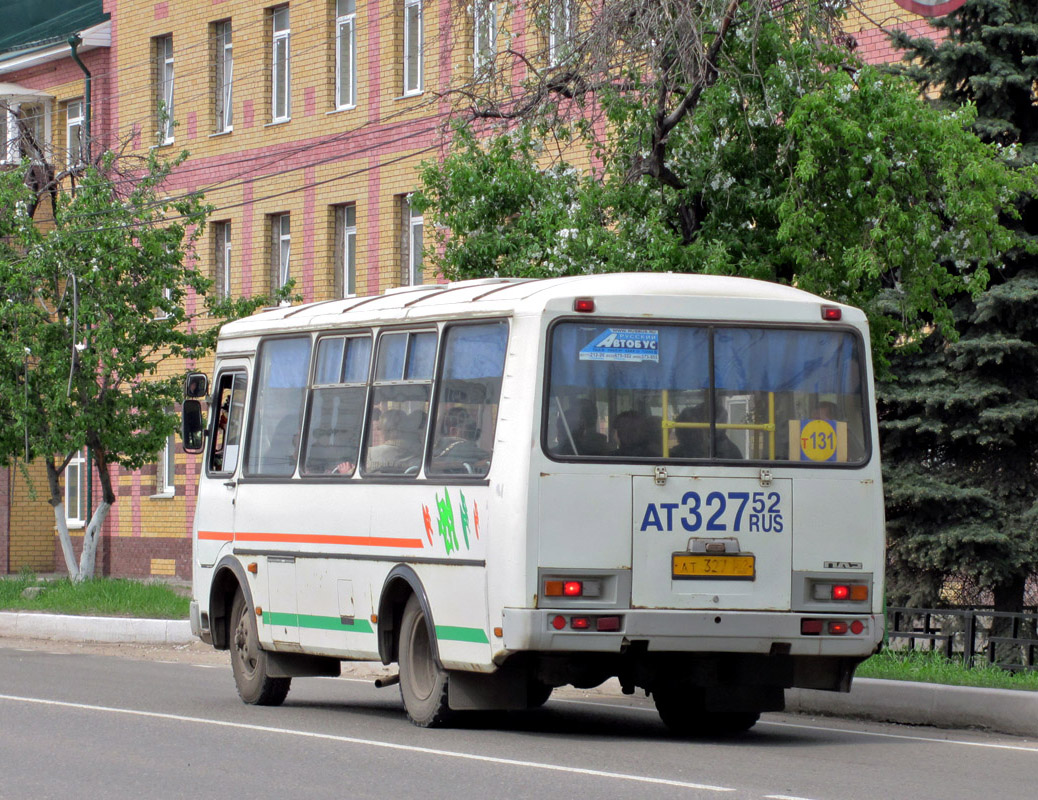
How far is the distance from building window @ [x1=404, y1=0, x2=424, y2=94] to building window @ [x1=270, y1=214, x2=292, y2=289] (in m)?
3.62

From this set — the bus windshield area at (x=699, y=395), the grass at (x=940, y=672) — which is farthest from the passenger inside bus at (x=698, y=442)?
the grass at (x=940, y=672)

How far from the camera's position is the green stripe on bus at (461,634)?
37.7 ft

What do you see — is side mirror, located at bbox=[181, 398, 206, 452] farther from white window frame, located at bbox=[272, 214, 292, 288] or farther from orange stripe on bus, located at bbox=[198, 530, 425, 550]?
white window frame, located at bbox=[272, 214, 292, 288]

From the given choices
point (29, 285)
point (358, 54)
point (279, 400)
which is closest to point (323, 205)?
point (358, 54)

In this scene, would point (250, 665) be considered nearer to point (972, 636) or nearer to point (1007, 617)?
point (972, 636)

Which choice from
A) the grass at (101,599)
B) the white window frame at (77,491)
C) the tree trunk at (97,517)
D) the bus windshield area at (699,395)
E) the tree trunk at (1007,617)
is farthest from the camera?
the white window frame at (77,491)

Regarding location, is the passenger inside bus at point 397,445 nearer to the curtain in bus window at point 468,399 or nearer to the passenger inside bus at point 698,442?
the curtain in bus window at point 468,399

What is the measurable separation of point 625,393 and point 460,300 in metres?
1.34

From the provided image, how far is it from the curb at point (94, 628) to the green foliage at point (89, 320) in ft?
8.51

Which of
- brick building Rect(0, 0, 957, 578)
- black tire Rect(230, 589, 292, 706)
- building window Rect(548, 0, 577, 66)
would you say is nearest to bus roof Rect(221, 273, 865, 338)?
black tire Rect(230, 589, 292, 706)

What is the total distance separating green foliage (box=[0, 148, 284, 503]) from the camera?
25.3m

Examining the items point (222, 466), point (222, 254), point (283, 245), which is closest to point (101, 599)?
point (222, 466)

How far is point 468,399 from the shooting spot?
12.0 metres

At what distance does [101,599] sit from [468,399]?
44.7 ft
